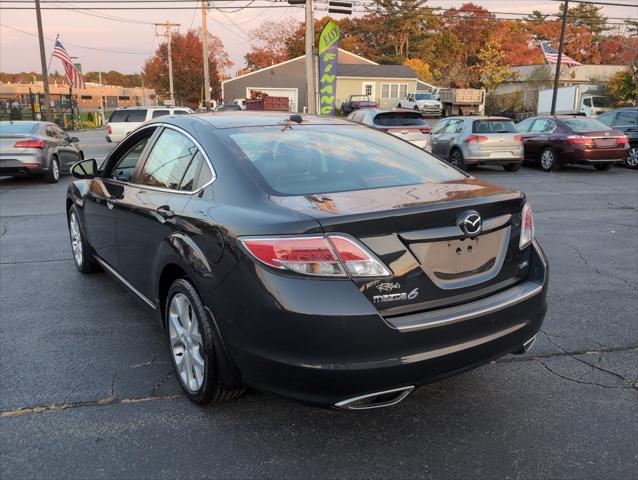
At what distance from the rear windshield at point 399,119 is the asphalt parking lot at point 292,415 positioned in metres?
10.0

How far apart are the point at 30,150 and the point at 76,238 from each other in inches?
303

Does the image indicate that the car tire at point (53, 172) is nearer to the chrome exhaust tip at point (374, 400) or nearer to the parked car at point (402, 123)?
the parked car at point (402, 123)

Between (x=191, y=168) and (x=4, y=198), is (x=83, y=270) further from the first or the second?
(x=4, y=198)

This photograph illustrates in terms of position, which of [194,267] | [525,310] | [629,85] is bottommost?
[525,310]

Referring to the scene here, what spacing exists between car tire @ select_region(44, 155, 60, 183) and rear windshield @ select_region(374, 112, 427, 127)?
7833mm

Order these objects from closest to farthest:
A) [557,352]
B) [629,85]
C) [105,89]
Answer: [557,352] → [629,85] → [105,89]

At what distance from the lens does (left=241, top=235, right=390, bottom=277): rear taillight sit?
92.0 inches

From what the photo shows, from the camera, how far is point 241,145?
10.3 feet

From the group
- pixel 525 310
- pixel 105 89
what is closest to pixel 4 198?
pixel 525 310

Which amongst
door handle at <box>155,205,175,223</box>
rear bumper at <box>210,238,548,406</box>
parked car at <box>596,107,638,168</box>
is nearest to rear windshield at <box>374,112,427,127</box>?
parked car at <box>596,107,638,168</box>

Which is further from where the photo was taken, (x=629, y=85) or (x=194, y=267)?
(x=629, y=85)

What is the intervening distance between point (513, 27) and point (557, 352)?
73015 millimetres

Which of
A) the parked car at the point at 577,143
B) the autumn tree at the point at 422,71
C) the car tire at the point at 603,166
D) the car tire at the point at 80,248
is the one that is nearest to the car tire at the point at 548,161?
the parked car at the point at 577,143

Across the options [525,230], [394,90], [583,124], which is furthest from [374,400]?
[394,90]
